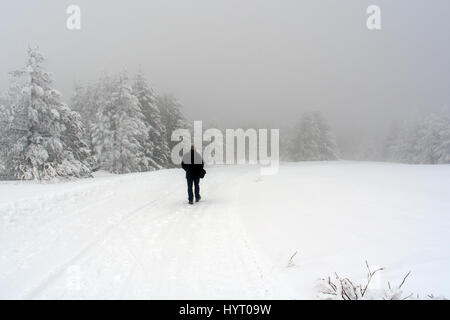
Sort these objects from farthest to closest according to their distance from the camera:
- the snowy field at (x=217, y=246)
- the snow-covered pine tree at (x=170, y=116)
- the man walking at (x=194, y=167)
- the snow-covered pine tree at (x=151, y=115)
→ 1. the snow-covered pine tree at (x=170, y=116)
2. the snow-covered pine tree at (x=151, y=115)
3. the man walking at (x=194, y=167)
4. the snowy field at (x=217, y=246)

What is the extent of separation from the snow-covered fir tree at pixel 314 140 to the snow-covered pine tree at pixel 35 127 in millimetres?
45643

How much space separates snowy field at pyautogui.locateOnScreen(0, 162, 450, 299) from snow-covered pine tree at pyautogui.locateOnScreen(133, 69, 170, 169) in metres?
27.3

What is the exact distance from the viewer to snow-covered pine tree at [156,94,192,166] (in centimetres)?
4156

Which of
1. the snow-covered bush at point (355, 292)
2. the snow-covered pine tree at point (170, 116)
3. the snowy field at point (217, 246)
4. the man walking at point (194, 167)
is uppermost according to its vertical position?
the snow-covered pine tree at point (170, 116)

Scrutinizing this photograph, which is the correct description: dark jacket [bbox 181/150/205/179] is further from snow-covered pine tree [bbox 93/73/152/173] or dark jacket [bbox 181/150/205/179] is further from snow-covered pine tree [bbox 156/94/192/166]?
snow-covered pine tree [bbox 156/94/192/166]

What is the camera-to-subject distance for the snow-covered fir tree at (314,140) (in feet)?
187

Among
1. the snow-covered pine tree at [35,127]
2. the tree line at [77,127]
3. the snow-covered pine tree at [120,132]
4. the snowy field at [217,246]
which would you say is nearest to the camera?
the snowy field at [217,246]

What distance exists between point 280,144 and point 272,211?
3244 inches

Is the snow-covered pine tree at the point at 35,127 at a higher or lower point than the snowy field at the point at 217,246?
higher

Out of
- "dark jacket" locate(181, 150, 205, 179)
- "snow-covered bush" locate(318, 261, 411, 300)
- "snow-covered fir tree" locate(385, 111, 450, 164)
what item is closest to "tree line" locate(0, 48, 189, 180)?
"dark jacket" locate(181, 150, 205, 179)

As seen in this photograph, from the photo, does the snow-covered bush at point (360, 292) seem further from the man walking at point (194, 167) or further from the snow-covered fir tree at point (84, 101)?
the snow-covered fir tree at point (84, 101)

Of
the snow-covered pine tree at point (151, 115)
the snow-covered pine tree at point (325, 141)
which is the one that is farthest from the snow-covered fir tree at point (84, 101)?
the snow-covered pine tree at point (325, 141)

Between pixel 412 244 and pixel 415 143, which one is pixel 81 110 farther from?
pixel 415 143
